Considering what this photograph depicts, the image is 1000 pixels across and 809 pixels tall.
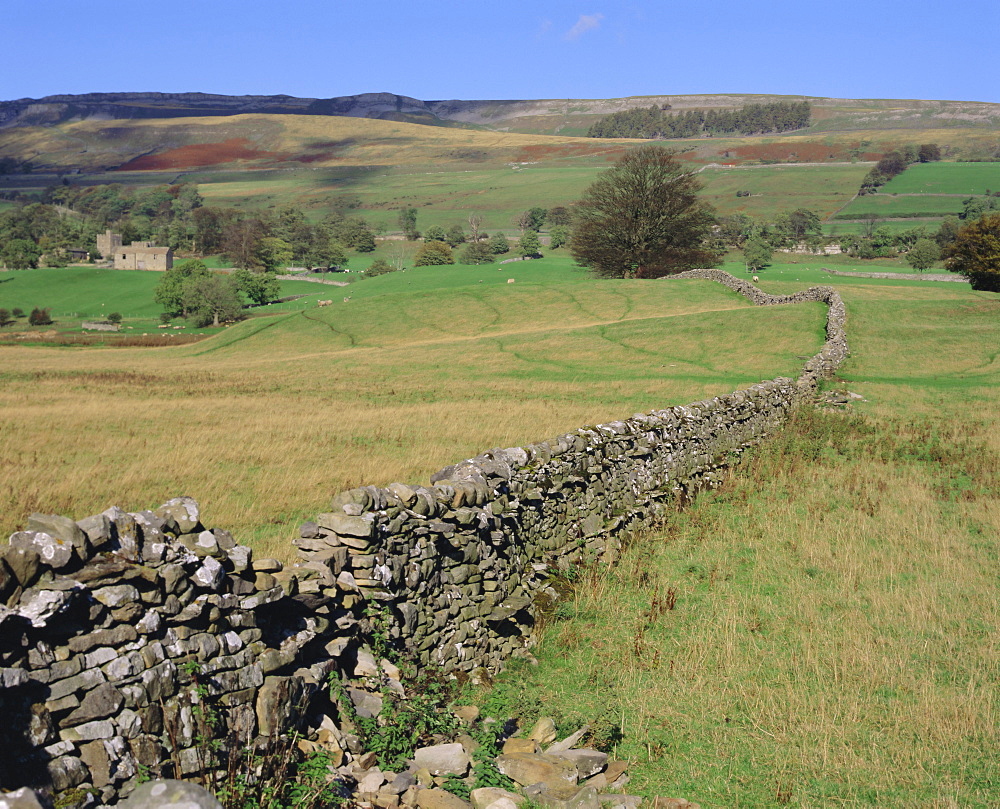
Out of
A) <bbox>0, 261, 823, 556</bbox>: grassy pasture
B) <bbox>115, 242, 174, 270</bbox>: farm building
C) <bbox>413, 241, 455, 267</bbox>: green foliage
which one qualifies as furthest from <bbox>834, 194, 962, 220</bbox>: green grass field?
<bbox>115, 242, 174, 270</bbox>: farm building

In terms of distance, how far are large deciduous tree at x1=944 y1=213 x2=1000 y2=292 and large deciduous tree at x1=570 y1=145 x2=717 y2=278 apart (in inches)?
866

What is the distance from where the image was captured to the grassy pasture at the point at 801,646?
698 cm

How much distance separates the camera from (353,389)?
102ft

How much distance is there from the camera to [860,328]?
41.3 metres

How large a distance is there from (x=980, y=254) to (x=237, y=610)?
68.7m

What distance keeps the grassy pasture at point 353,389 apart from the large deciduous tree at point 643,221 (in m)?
16.0

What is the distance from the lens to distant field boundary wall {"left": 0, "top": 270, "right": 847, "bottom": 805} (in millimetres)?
5117

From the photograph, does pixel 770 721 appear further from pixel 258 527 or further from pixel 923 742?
pixel 258 527

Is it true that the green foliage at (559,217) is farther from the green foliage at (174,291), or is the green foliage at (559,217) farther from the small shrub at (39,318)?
the small shrub at (39,318)

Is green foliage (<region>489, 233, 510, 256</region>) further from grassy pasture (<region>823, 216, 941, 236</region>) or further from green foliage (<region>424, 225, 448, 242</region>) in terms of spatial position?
grassy pasture (<region>823, 216, 941, 236</region>)

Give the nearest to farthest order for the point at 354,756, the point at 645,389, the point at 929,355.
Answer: the point at 354,756, the point at 645,389, the point at 929,355

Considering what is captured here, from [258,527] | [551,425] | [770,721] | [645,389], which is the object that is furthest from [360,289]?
[770,721]

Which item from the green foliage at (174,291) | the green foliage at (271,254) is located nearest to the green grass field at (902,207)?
the green foliage at (271,254)

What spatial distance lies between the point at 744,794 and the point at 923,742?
1836 millimetres
